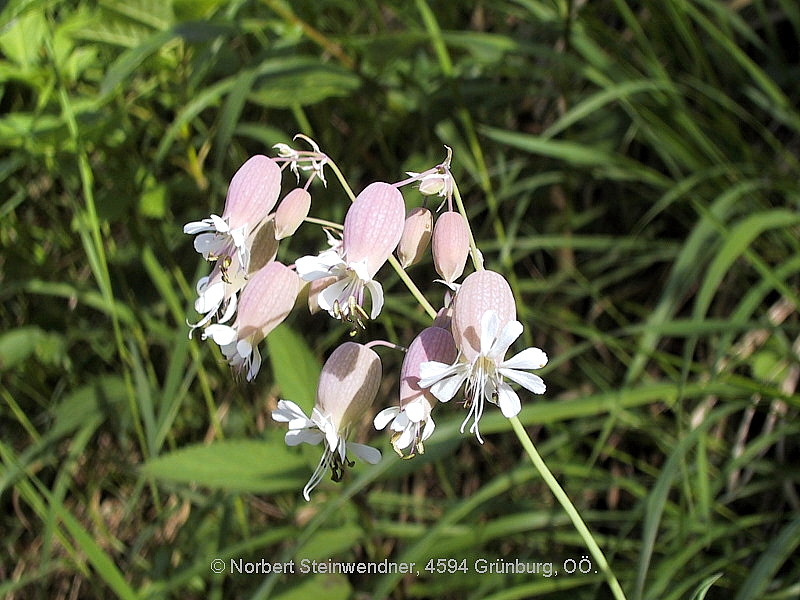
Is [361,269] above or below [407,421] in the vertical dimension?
above

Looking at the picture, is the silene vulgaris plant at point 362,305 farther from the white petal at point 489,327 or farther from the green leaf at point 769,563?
the green leaf at point 769,563

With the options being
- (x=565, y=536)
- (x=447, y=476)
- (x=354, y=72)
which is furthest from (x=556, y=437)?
(x=354, y=72)

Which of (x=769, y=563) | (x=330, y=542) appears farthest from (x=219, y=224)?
(x=769, y=563)

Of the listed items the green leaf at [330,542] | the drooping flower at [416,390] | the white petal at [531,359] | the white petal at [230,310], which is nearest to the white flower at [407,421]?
the drooping flower at [416,390]

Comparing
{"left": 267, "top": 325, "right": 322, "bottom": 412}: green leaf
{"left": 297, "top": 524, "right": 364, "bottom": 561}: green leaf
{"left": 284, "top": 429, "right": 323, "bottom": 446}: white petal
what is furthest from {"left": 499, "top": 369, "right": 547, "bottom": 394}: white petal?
{"left": 297, "top": 524, "right": 364, "bottom": 561}: green leaf

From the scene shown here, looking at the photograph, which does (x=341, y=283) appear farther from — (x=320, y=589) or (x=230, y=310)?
(x=320, y=589)

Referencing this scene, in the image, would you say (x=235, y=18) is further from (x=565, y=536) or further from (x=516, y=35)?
(x=565, y=536)
